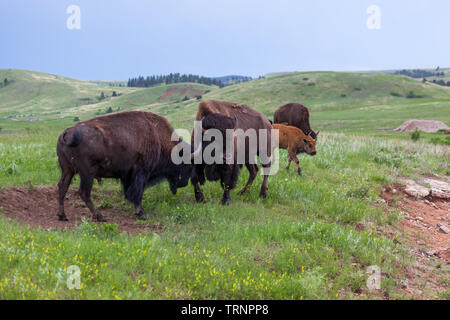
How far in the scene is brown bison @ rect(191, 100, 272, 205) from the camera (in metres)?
7.39

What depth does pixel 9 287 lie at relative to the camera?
3.71 meters

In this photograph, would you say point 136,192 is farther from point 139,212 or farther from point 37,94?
point 37,94

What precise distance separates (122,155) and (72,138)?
3.22 ft

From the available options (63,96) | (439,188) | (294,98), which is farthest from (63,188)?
(63,96)

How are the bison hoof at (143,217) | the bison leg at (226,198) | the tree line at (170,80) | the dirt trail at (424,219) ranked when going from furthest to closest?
1. the tree line at (170,80)
2. the bison leg at (226,198)
3. the dirt trail at (424,219)
4. the bison hoof at (143,217)

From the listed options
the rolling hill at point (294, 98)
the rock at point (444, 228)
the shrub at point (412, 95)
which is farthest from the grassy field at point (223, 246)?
the shrub at point (412, 95)

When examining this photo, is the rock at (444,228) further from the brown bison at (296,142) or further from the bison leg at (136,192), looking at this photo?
the bison leg at (136,192)

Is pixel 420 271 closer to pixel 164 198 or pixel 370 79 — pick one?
pixel 164 198

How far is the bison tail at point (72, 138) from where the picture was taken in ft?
19.9

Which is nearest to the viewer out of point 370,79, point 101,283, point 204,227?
point 101,283

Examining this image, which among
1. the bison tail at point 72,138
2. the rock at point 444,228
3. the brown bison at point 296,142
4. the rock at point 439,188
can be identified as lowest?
the rock at point 444,228

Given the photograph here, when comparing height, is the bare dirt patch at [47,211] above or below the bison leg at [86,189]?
below
